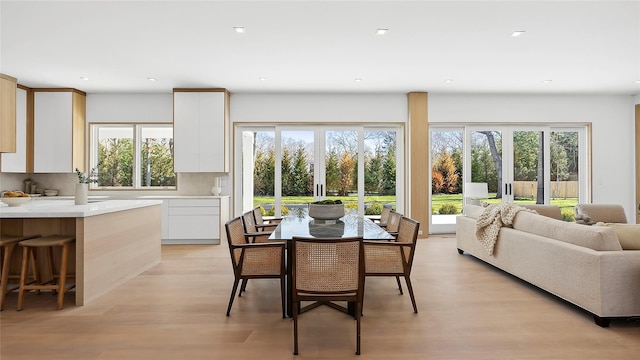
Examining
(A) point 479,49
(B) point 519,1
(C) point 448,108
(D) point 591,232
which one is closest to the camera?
(D) point 591,232

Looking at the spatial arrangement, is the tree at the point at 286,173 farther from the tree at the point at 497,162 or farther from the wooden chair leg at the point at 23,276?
the wooden chair leg at the point at 23,276

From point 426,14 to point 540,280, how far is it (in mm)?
2765

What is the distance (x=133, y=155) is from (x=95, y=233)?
384cm

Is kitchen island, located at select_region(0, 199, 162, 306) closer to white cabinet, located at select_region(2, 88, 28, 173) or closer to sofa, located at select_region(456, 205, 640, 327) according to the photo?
white cabinet, located at select_region(2, 88, 28, 173)

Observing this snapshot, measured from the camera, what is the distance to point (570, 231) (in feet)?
10.2

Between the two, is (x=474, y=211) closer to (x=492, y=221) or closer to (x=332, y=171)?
(x=492, y=221)

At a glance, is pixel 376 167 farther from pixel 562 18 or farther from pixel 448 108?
pixel 562 18

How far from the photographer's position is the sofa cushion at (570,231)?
2.80 m

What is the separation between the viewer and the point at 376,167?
6.83 metres

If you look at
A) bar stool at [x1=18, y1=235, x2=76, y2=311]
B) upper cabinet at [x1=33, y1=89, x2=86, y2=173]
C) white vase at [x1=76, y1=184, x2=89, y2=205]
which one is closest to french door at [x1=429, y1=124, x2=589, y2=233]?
white vase at [x1=76, y1=184, x2=89, y2=205]

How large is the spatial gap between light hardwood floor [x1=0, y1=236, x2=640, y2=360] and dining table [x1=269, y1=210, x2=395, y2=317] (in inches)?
17.1

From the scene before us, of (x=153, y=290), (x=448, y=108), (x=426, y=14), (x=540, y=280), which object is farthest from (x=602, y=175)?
(x=153, y=290)

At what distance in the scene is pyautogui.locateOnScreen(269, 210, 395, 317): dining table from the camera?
2771 mm

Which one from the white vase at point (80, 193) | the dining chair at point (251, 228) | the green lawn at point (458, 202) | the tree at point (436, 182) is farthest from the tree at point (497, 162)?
the white vase at point (80, 193)
